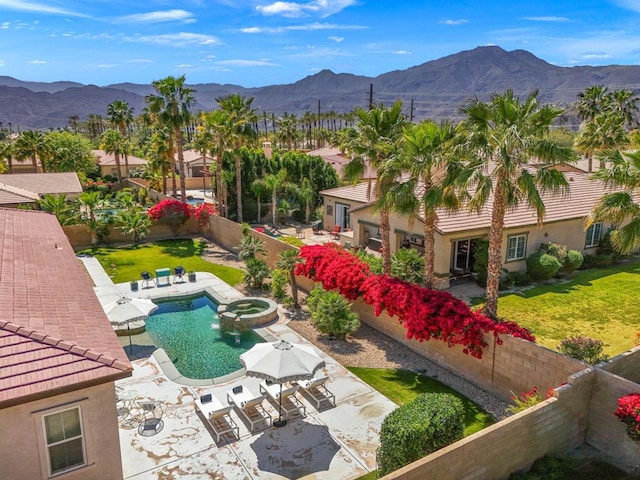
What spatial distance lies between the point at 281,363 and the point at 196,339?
26.1 ft

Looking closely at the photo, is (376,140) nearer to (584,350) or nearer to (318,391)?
(318,391)

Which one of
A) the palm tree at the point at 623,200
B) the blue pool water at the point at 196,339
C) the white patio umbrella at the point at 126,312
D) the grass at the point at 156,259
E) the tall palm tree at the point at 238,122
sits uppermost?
the tall palm tree at the point at 238,122

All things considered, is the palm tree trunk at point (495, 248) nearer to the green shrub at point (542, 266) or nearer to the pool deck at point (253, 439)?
the pool deck at point (253, 439)

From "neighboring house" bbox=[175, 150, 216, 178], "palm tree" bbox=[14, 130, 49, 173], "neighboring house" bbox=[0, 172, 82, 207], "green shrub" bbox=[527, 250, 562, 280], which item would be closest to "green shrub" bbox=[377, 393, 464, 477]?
"green shrub" bbox=[527, 250, 562, 280]

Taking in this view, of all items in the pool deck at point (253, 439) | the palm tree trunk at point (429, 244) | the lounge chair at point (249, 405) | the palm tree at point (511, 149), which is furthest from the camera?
the palm tree trunk at point (429, 244)

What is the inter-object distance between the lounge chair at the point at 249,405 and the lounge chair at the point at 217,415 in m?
0.34

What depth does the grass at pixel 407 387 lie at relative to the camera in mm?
13969

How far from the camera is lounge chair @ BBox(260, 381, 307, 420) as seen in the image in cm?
1409

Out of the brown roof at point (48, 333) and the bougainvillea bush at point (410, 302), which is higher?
the brown roof at point (48, 333)

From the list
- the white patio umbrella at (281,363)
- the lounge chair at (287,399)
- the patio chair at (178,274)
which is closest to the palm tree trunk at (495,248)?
the white patio umbrella at (281,363)

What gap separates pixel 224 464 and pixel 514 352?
9.02 metres

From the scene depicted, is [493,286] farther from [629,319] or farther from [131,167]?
[131,167]

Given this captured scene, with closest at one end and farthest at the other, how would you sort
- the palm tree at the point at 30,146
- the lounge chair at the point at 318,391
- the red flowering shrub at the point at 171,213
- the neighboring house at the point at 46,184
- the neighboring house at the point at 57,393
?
the neighboring house at the point at 57,393 < the lounge chair at the point at 318,391 < the red flowering shrub at the point at 171,213 < the neighboring house at the point at 46,184 < the palm tree at the point at 30,146

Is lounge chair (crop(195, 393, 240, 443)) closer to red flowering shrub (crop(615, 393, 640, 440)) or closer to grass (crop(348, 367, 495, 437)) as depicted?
grass (crop(348, 367, 495, 437))
